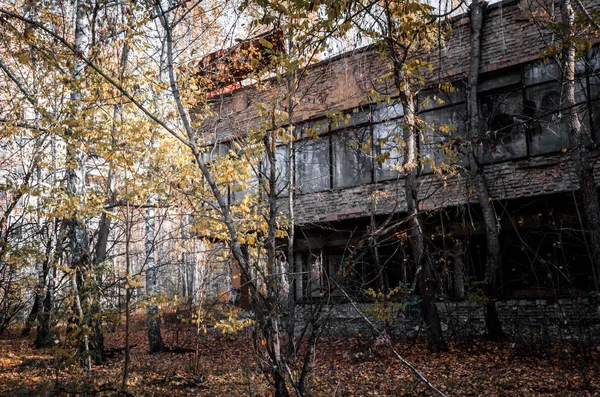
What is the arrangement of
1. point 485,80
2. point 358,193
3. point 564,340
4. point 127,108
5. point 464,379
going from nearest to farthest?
point 464,379
point 127,108
point 564,340
point 485,80
point 358,193

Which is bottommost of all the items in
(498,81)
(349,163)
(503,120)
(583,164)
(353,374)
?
(353,374)

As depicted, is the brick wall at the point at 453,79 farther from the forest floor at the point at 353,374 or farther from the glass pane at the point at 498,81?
the forest floor at the point at 353,374

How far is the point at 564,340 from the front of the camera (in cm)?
934

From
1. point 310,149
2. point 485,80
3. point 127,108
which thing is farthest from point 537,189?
point 127,108

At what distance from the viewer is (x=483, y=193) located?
11211mm

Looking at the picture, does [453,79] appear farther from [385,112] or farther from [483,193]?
[483,193]

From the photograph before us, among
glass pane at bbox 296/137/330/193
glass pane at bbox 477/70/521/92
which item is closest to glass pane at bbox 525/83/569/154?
glass pane at bbox 477/70/521/92

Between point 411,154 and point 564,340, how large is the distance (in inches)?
175

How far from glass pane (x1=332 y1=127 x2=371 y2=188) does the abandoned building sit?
0.03 metres

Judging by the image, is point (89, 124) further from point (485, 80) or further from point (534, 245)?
point (534, 245)

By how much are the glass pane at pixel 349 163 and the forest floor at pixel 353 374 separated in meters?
4.48

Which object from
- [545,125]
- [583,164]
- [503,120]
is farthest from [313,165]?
[583,164]

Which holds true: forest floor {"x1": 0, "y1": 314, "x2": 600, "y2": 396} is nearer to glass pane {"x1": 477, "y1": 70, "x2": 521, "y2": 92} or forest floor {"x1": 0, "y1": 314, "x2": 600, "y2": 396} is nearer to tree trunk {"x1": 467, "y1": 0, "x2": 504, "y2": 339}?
tree trunk {"x1": 467, "y1": 0, "x2": 504, "y2": 339}

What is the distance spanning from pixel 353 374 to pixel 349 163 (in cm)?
663
